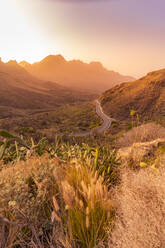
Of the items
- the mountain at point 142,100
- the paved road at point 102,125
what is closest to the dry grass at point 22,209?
the paved road at point 102,125

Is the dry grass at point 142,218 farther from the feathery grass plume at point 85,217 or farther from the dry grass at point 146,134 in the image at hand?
the dry grass at point 146,134

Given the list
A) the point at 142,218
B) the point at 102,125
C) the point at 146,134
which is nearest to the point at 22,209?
the point at 142,218

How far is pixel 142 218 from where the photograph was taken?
4.10 feet

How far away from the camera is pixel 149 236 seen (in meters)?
1.10

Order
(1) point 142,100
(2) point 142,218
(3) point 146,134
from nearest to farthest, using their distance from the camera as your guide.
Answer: (2) point 142,218 < (3) point 146,134 < (1) point 142,100

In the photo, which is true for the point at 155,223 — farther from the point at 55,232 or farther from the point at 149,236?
the point at 55,232

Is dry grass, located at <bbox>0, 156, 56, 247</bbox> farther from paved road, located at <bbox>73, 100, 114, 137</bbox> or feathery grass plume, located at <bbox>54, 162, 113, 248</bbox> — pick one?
paved road, located at <bbox>73, 100, 114, 137</bbox>

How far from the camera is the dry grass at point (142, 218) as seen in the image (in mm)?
1116

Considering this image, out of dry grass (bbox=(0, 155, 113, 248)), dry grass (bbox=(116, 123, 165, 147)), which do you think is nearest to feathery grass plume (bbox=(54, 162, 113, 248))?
dry grass (bbox=(0, 155, 113, 248))

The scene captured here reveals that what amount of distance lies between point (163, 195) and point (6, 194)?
160 cm

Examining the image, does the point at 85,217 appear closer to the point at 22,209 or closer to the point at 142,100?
Result: the point at 22,209

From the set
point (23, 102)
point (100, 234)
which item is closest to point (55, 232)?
point (100, 234)

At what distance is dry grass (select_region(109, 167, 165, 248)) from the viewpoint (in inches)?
43.9

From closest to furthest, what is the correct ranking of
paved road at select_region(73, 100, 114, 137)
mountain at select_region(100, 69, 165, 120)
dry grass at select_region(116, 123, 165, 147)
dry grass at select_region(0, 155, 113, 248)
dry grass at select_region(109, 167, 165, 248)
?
dry grass at select_region(109, 167, 165, 248), dry grass at select_region(0, 155, 113, 248), dry grass at select_region(116, 123, 165, 147), paved road at select_region(73, 100, 114, 137), mountain at select_region(100, 69, 165, 120)
